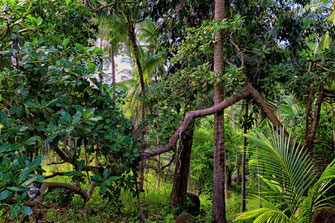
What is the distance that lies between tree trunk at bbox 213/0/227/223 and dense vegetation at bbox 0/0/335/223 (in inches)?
0.6

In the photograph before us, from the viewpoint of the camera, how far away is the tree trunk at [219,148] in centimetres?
350

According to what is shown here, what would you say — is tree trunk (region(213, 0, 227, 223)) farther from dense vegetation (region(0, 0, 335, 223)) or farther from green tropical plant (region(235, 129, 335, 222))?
green tropical plant (region(235, 129, 335, 222))

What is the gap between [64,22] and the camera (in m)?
3.71

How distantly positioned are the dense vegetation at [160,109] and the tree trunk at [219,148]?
0.05 ft

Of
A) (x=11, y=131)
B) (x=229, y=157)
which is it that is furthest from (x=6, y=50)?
(x=229, y=157)

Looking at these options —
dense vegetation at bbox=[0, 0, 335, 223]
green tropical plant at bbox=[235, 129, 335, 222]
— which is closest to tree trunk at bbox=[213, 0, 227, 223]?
dense vegetation at bbox=[0, 0, 335, 223]

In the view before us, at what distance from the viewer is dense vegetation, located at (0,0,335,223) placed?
180cm

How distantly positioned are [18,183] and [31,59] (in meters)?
0.94

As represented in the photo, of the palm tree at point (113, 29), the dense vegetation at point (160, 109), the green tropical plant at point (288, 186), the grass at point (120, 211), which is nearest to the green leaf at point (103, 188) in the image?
the dense vegetation at point (160, 109)

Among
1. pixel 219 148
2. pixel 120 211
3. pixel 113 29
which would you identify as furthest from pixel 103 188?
pixel 113 29

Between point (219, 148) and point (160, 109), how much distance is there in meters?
1.11

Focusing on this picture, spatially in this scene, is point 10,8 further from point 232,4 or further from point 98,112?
point 232,4

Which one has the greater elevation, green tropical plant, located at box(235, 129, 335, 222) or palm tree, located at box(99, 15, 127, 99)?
palm tree, located at box(99, 15, 127, 99)

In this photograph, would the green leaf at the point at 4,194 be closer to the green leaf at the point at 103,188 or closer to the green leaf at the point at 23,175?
the green leaf at the point at 23,175
